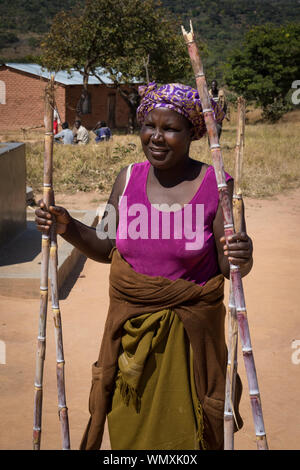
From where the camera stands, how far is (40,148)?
13.2 metres

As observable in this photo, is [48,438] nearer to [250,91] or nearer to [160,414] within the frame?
[160,414]

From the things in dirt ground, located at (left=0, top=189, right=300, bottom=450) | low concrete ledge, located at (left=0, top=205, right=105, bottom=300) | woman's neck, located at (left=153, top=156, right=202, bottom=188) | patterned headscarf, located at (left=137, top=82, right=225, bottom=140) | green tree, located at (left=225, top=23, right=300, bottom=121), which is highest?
green tree, located at (left=225, top=23, right=300, bottom=121)

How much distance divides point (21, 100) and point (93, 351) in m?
20.9

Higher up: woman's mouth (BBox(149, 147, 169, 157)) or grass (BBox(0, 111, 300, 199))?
woman's mouth (BBox(149, 147, 169, 157))

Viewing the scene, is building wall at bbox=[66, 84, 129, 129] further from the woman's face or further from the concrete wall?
the woman's face

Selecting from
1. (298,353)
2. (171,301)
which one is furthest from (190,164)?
(298,353)

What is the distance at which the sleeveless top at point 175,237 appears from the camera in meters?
1.94

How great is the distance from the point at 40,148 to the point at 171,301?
38.4 ft

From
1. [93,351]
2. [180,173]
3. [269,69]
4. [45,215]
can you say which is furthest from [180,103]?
Result: [269,69]

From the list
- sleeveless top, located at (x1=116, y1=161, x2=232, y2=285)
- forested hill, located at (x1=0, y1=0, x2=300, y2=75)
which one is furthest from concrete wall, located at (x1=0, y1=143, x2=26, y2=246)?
forested hill, located at (x1=0, y1=0, x2=300, y2=75)

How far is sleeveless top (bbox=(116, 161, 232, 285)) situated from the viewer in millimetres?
1941

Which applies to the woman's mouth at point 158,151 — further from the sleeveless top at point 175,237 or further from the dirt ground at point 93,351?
the dirt ground at point 93,351

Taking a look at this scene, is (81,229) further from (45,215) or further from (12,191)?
(12,191)

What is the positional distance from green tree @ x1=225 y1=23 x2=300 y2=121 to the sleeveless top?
23.6 meters
